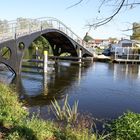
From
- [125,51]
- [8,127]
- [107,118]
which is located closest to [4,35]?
[107,118]

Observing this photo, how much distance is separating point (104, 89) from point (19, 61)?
1106 cm

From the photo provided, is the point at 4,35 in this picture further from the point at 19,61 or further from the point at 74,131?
the point at 74,131

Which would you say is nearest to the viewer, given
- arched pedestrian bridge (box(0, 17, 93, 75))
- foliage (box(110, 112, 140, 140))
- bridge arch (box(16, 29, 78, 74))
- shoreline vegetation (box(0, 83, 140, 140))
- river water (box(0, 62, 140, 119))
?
shoreline vegetation (box(0, 83, 140, 140))

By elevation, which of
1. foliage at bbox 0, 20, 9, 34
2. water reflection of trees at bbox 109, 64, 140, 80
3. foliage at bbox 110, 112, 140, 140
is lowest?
water reflection of trees at bbox 109, 64, 140, 80

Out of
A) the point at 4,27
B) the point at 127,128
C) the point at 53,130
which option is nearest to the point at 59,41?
the point at 4,27

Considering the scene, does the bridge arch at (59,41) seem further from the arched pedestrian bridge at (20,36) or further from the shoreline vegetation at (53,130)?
the shoreline vegetation at (53,130)

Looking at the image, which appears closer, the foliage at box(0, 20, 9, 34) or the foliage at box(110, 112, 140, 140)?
the foliage at box(110, 112, 140, 140)

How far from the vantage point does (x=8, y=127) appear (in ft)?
37.4

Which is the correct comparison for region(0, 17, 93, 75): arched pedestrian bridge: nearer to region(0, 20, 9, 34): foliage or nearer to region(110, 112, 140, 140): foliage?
region(0, 20, 9, 34): foliage

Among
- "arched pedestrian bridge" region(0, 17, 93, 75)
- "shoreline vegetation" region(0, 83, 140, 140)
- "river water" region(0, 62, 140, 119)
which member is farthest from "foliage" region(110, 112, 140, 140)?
"arched pedestrian bridge" region(0, 17, 93, 75)

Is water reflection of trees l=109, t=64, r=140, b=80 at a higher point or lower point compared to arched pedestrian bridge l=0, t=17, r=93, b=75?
lower

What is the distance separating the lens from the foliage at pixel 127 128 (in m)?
12.0

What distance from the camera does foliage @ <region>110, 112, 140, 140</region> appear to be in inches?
471

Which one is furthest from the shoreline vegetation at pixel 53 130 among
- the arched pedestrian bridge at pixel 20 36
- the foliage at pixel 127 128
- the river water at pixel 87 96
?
the arched pedestrian bridge at pixel 20 36
